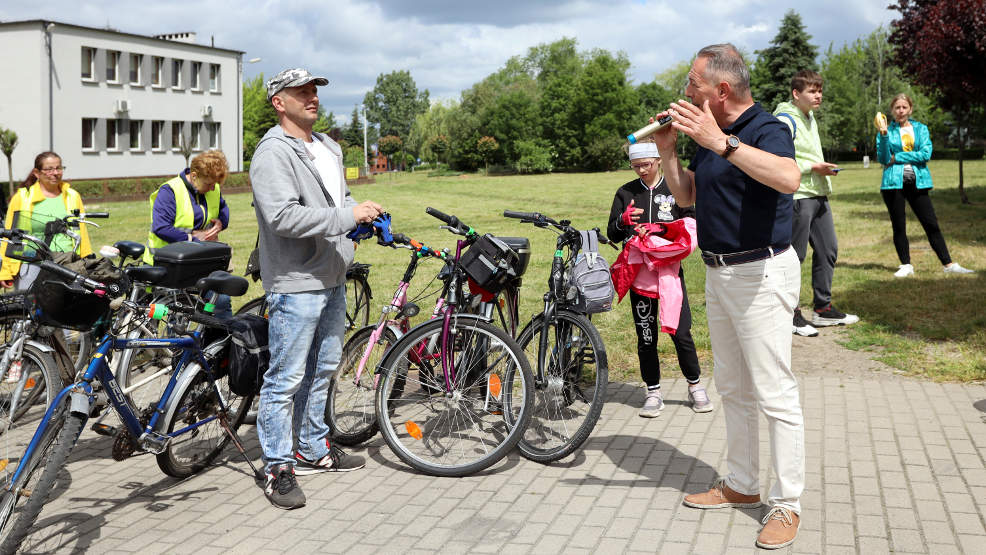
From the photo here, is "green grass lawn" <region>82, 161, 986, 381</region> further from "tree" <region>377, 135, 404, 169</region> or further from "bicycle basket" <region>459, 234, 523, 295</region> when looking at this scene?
"tree" <region>377, 135, 404, 169</region>

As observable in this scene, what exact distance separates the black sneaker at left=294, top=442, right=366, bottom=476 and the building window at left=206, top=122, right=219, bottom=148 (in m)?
54.3

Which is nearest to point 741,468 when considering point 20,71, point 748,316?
point 748,316

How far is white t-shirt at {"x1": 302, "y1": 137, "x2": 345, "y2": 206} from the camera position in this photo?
473 centimetres

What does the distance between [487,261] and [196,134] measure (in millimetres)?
53935

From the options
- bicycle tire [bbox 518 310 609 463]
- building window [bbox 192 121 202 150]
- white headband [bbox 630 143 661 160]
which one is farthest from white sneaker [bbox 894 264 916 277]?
building window [bbox 192 121 202 150]

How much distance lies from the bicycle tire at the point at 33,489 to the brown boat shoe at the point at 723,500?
287cm

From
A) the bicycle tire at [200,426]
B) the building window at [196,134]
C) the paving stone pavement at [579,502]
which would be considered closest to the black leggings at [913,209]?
the paving stone pavement at [579,502]

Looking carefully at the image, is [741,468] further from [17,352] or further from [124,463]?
[17,352]

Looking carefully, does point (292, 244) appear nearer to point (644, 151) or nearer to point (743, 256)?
point (743, 256)

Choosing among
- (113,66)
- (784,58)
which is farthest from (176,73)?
(784,58)

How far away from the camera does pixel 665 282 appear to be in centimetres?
585

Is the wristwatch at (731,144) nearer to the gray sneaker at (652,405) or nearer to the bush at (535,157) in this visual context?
the gray sneaker at (652,405)

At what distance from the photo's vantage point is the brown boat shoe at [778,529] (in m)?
3.87

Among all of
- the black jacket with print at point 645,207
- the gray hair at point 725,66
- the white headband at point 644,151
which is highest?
the gray hair at point 725,66
